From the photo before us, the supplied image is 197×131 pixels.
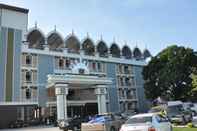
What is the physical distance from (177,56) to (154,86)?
19.0ft

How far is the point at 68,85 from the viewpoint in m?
40.3

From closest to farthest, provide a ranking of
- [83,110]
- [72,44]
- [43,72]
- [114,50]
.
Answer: [43,72]
[83,110]
[72,44]
[114,50]

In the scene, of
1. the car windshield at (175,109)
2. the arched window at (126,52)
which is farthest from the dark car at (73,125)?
the arched window at (126,52)

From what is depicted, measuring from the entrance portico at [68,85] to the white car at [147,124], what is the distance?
20.7 meters

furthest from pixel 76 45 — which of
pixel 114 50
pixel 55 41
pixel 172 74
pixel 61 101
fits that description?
pixel 172 74

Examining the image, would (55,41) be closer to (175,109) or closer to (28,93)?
(28,93)

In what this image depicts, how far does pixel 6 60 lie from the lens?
38.8 m

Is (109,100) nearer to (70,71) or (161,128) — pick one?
(70,71)

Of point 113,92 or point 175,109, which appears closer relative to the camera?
point 175,109

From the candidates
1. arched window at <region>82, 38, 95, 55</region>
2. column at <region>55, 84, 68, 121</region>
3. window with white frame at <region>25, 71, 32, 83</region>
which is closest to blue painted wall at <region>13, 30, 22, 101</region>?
window with white frame at <region>25, 71, 32, 83</region>

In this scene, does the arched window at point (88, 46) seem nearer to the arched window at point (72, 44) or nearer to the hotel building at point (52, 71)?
the hotel building at point (52, 71)

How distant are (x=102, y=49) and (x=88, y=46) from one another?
292 centimetres

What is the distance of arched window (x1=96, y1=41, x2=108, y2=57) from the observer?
50156 mm

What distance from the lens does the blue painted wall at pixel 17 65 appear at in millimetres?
38812
